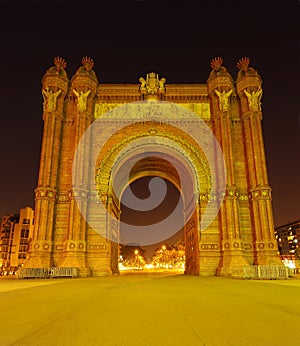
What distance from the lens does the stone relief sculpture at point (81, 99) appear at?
22047 millimetres

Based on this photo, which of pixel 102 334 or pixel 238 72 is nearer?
pixel 102 334

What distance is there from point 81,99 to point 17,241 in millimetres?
57625

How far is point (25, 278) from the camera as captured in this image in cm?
1753

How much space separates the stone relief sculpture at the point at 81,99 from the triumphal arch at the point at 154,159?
0.08 metres

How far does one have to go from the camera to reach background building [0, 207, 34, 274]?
6700 cm

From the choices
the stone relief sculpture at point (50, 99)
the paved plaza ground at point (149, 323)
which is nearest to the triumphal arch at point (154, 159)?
the stone relief sculpture at point (50, 99)

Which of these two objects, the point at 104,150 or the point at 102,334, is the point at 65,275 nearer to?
the point at 104,150

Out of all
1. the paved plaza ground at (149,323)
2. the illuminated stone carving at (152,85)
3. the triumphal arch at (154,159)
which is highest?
the illuminated stone carving at (152,85)

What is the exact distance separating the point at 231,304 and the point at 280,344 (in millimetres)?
3096

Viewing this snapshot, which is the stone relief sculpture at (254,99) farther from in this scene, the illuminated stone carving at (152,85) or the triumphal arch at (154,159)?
the illuminated stone carving at (152,85)

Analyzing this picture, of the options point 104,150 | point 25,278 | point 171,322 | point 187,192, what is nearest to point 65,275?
point 25,278

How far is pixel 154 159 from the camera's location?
25.2m

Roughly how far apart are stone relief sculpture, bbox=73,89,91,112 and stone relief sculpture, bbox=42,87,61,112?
1.59 m

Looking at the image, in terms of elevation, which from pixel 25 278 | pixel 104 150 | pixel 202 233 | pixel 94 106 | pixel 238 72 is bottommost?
pixel 25 278
